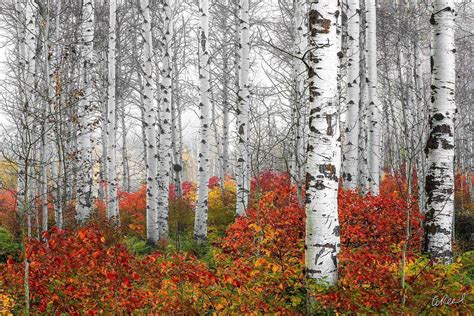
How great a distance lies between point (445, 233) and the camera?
541cm

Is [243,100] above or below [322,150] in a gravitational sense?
above

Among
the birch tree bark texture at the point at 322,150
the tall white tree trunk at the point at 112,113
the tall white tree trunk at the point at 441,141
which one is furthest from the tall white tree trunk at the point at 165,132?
the tall white tree trunk at the point at 441,141

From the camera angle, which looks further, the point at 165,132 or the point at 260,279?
the point at 165,132

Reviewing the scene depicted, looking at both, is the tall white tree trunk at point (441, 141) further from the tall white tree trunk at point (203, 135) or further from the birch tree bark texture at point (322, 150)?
the tall white tree trunk at point (203, 135)

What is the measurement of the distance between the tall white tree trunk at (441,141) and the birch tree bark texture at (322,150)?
82.0 inches

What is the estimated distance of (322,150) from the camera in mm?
4242

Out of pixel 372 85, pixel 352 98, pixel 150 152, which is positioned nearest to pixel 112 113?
pixel 150 152

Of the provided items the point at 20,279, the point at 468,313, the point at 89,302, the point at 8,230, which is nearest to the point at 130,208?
the point at 8,230

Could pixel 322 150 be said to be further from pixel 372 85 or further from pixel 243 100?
pixel 372 85

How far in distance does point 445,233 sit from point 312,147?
272cm

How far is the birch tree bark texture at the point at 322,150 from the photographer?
13.8 ft

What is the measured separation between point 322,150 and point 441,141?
2.37m

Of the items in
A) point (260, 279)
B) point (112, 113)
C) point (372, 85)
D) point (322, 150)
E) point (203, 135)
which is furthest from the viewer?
point (112, 113)

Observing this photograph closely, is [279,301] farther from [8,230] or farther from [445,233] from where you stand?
[8,230]
